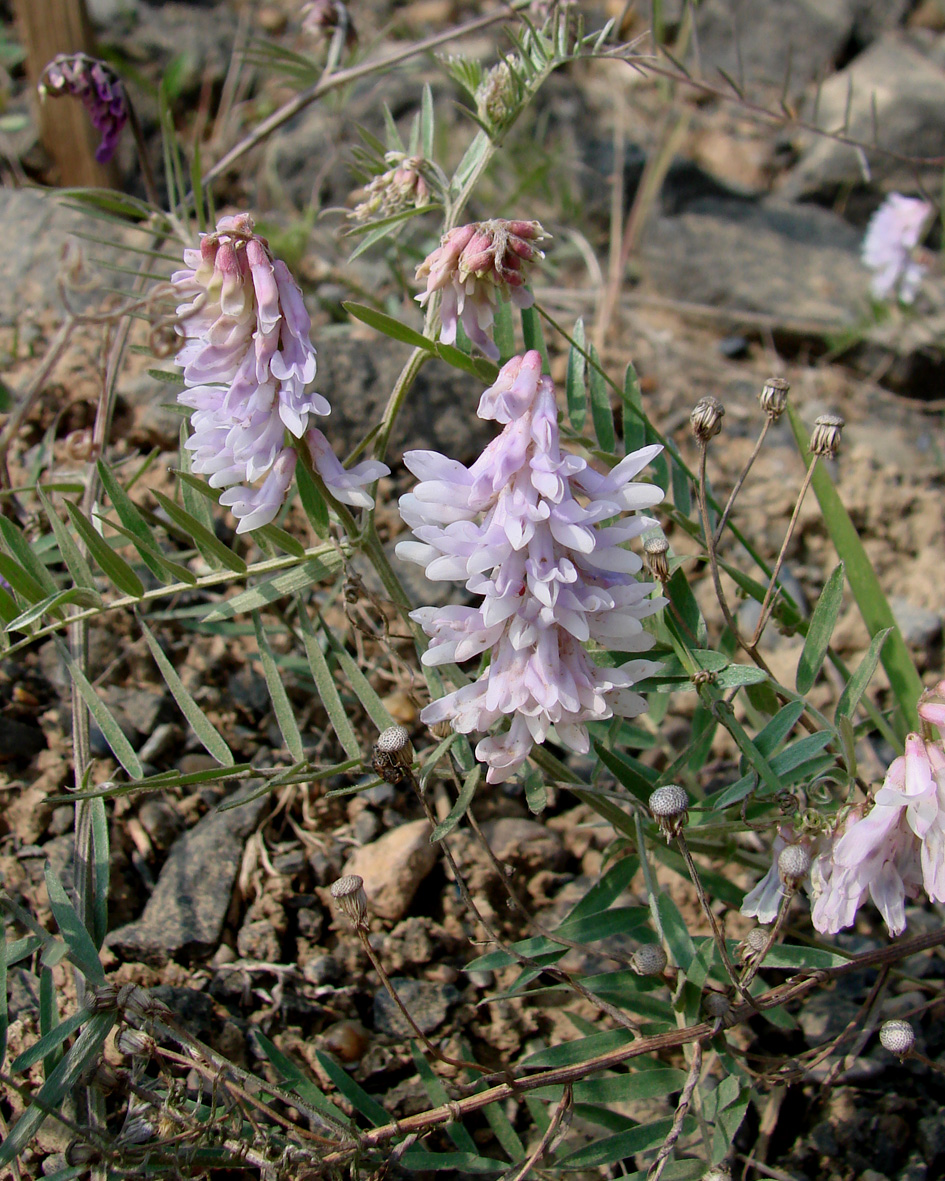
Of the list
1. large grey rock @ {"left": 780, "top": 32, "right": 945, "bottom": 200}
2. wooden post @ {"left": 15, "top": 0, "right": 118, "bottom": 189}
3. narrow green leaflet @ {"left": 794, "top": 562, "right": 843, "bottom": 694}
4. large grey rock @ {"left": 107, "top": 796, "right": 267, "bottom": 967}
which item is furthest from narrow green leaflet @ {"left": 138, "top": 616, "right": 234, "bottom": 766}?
large grey rock @ {"left": 780, "top": 32, "right": 945, "bottom": 200}

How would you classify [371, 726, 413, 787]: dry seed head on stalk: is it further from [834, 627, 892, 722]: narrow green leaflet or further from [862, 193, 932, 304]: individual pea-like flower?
[862, 193, 932, 304]: individual pea-like flower

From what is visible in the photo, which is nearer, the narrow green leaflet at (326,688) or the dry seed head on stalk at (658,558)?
the dry seed head on stalk at (658,558)

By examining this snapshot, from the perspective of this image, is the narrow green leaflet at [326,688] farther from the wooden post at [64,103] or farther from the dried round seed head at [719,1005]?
the wooden post at [64,103]

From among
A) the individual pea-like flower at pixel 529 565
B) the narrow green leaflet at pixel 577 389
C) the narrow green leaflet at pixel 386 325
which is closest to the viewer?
the individual pea-like flower at pixel 529 565

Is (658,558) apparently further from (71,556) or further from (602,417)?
(71,556)

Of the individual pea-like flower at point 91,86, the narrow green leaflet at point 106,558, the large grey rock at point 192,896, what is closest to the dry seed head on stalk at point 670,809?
the narrow green leaflet at point 106,558
